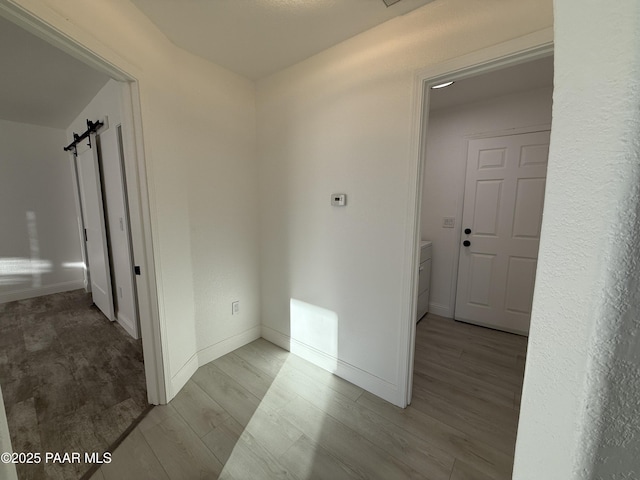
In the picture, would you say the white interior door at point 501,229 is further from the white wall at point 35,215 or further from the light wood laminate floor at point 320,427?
the white wall at point 35,215

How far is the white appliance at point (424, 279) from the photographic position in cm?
294

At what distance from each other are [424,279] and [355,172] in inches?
73.7

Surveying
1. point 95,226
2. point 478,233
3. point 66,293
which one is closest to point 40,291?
point 66,293

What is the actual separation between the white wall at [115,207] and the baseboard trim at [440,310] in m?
3.31

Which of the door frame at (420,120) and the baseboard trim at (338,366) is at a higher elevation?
the door frame at (420,120)

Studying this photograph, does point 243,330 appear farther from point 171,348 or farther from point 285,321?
point 171,348

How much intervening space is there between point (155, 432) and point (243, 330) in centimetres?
103

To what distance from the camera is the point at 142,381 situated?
2.00 m

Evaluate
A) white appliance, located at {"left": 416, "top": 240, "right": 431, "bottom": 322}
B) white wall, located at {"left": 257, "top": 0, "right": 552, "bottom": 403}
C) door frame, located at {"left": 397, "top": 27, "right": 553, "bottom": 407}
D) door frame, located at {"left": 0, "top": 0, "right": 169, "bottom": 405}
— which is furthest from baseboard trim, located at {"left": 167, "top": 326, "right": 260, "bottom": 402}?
white appliance, located at {"left": 416, "top": 240, "right": 431, "bottom": 322}

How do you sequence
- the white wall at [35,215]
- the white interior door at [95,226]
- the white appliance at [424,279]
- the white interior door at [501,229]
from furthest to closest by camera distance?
the white wall at [35,215], the white appliance at [424,279], the white interior door at [95,226], the white interior door at [501,229]

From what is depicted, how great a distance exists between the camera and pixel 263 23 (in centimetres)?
158

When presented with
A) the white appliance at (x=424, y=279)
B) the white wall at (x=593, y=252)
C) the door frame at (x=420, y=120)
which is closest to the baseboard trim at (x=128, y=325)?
the door frame at (x=420, y=120)

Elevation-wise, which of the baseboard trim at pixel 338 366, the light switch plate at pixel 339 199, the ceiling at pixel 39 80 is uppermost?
the ceiling at pixel 39 80

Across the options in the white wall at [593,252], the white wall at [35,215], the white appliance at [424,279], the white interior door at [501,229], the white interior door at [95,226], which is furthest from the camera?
the white wall at [35,215]
